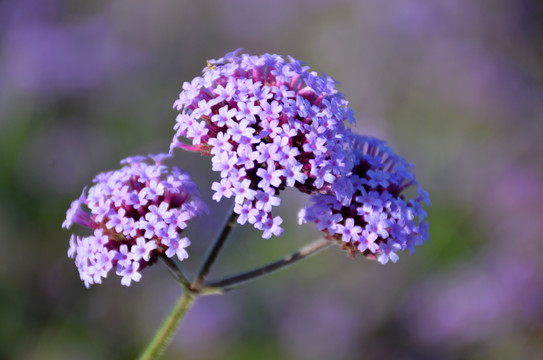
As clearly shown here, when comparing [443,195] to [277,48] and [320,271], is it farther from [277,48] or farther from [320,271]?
[277,48]

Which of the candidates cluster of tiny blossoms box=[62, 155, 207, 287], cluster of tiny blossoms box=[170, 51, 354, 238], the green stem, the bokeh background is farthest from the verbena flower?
the bokeh background

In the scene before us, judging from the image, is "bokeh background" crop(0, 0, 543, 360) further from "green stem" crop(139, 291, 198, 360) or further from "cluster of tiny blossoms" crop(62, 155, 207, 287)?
"cluster of tiny blossoms" crop(62, 155, 207, 287)

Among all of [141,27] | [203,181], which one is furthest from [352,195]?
[141,27]

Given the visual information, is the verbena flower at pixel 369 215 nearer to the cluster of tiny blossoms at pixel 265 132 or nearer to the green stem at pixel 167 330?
the cluster of tiny blossoms at pixel 265 132

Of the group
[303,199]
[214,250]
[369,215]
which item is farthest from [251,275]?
[303,199]

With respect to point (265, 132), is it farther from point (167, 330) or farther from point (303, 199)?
point (303, 199)

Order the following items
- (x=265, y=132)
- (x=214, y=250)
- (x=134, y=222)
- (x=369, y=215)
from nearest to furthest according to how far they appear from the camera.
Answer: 1. (x=265, y=132)
2. (x=134, y=222)
3. (x=369, y=215)
4. (x=214, y=250)

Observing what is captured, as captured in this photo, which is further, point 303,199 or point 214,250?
point 303,199
